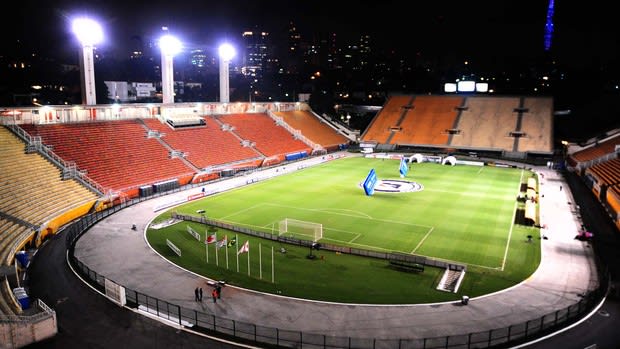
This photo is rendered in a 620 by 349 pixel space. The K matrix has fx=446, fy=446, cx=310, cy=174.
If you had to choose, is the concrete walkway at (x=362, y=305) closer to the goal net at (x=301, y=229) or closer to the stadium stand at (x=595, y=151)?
the goal net at (x=301, y=229)

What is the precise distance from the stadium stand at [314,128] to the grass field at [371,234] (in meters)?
27.0

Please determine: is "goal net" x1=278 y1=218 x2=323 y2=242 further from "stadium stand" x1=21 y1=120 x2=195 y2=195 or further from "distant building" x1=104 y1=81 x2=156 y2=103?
"distant building" x1=104 y1=81 x2=156 y2=103

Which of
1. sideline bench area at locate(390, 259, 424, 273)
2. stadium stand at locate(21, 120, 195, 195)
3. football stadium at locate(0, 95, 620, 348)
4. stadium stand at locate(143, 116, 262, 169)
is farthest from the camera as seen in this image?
stadium stand at locate(143, 116, 262, 169)

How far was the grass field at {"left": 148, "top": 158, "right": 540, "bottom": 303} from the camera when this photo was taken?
2359cm

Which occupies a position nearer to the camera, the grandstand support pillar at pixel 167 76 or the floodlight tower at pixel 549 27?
the grandstand support pillar at pixel 167 76

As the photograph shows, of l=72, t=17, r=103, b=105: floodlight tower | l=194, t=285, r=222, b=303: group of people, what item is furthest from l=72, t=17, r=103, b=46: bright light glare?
l=194, t=285, r=222, b=303: group of people

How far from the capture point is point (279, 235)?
31219mm

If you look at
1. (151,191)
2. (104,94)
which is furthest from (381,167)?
(104,94)

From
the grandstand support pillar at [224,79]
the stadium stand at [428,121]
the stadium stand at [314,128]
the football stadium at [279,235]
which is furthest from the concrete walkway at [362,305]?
the stadium stand at [428,121]

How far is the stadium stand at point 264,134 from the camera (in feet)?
224

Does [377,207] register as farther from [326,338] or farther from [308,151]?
[308,151]

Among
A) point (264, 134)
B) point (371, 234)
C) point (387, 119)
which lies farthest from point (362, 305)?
point (387, 119)

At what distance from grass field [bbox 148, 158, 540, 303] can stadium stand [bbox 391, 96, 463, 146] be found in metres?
28.8

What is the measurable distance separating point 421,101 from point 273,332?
8479cm
